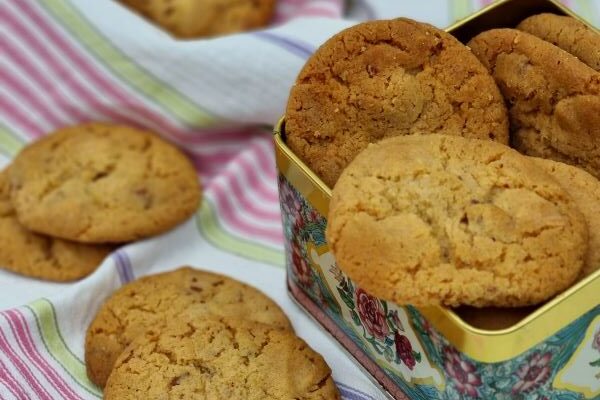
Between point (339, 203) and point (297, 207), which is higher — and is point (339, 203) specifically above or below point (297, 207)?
Answer: above

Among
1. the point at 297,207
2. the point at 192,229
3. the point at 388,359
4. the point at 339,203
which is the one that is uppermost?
the point at 339,203

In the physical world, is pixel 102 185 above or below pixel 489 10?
below

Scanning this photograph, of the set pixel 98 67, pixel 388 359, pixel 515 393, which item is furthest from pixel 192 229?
pixel 515 393

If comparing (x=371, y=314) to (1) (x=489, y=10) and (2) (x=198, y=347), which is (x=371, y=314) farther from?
(1) (x=489, y=10)

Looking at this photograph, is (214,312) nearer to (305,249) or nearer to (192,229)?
(305,249)

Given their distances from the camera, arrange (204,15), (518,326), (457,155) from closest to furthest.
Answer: (518,326) < (457,155) < (204,15)

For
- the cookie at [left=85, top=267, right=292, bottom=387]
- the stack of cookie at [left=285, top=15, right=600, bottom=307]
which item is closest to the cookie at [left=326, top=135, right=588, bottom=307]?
the stack of cookie at [left=285, top=15, right=600, bottom=307]

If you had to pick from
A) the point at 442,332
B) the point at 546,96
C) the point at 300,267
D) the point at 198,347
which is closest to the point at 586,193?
the point at 546,96
